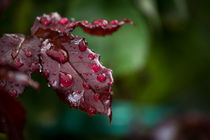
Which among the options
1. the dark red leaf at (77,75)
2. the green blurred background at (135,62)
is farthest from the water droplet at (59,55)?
the green blurred background at (135,62)

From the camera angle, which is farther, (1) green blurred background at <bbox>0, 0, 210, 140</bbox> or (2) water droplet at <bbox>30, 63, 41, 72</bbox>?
(1) green blurred background at <bbox>0, 0, 210, 140</bbox>

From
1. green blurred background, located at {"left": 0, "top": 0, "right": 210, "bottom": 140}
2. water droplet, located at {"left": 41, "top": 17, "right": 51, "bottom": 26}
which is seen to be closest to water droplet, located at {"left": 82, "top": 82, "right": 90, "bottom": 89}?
water droplet, located at {"left": 41, "top": 17, "right": 51, "bottom": 26}

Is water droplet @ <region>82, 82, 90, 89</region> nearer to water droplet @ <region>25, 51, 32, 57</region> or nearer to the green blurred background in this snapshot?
water droplet @ <region>25, 51, 32, 57</region>

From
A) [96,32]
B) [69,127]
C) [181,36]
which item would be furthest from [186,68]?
[96,32]

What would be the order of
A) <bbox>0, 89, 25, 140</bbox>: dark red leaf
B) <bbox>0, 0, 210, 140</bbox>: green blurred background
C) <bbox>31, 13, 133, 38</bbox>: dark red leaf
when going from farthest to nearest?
<bbox>0, 0, 210, 140</bbox>: green blurred background < <bbox>31, 13, 133, 38</bbox>: dark red leaf < <bbox>0, 89, 25, 140</bbox>: dark red leaf

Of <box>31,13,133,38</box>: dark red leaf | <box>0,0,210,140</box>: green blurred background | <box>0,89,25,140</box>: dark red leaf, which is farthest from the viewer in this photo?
<box>0,0,210,140</box>: green blurred background

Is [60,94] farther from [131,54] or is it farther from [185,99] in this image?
[185,99]

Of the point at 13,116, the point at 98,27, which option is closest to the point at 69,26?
the point at 98,27

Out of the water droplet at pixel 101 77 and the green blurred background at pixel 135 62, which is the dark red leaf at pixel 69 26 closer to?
the water droplet at pixel 101 77

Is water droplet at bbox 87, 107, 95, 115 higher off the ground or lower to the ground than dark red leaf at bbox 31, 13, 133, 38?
lower
